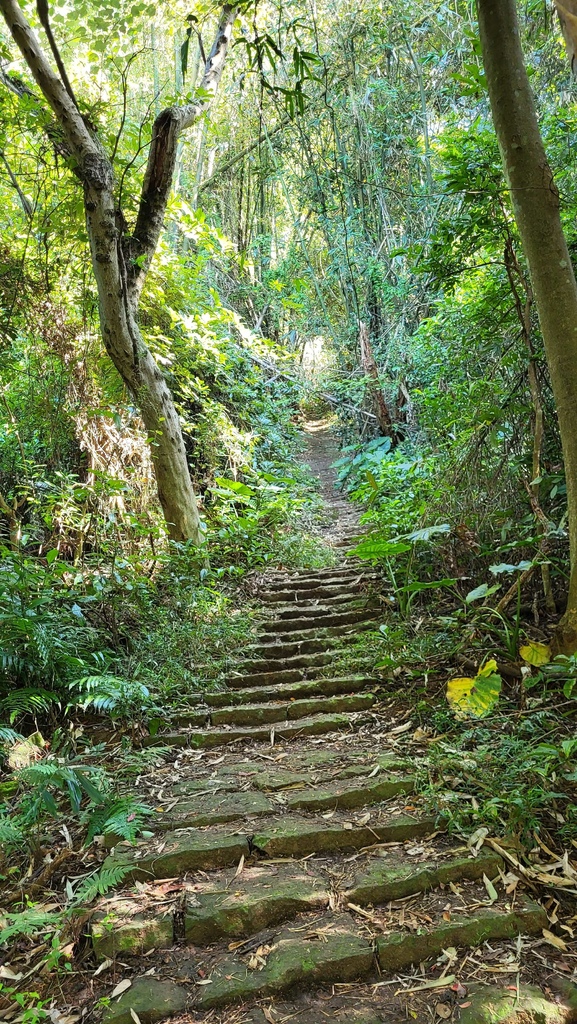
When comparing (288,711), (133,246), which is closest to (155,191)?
(133,246)

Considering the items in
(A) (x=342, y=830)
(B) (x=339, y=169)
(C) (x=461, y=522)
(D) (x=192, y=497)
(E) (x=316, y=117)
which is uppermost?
(E) (x=316, y=117)

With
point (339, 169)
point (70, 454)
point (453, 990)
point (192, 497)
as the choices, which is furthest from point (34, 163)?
point (453, 990)

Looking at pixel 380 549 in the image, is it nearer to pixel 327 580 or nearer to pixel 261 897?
pixel 327 580

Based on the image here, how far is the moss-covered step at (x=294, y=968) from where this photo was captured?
1.72 meters

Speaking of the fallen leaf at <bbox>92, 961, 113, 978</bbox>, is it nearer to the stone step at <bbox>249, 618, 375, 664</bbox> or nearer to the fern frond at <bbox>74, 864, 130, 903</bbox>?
the fern frond at <bbox>74, 864, 130, 903</bbox>

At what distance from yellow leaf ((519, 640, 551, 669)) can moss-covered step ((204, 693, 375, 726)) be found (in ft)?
3.34

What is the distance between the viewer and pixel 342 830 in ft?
7.64

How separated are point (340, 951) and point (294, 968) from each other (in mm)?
158

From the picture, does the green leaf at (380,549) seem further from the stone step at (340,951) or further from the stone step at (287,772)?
the stone step at (340,951)

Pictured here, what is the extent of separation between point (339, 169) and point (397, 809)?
9.57m

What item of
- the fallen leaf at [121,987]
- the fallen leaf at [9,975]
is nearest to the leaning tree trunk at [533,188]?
the fallen leaf at [121,987]

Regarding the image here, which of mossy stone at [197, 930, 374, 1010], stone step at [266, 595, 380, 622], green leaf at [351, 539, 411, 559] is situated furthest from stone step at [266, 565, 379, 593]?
mossy stone at [197, 930, 374, 1010]

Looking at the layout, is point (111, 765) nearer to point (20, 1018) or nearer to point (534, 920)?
point (20, 1018)

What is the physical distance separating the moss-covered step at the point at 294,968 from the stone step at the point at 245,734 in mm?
1288
